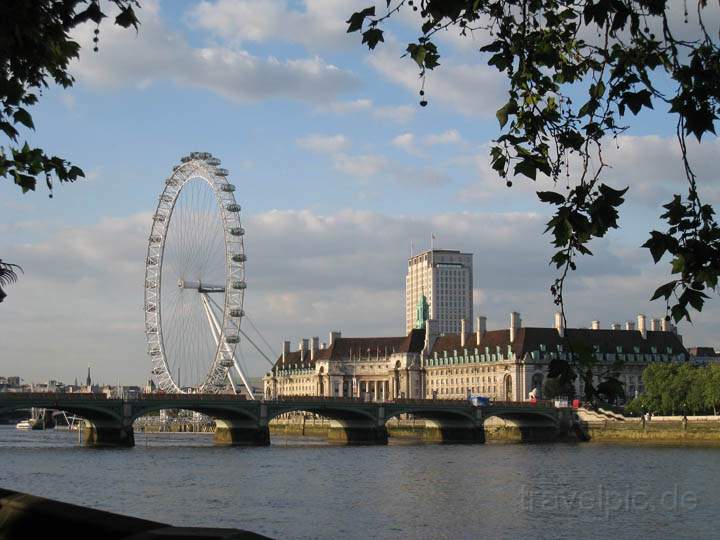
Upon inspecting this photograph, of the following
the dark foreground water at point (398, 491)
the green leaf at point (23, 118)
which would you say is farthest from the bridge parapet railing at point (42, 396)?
the green leaf at point (23, 118)

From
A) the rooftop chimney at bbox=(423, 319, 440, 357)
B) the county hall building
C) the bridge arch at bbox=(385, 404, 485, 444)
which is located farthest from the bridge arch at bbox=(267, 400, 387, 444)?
the rooftop chimney at bbox=(423, 319, 440, 357)

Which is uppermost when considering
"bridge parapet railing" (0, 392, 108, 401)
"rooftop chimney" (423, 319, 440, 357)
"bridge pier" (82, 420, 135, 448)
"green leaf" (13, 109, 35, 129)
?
"rooftop chimney" (423, 319, 440, 357)

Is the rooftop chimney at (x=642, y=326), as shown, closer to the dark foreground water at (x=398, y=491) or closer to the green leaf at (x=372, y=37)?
the dark foreground water at (x=398, y=491)

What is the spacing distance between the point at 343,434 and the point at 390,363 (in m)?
76.3

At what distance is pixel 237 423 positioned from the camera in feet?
359

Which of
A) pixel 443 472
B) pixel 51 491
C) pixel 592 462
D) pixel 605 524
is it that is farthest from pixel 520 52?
pixel 592 462

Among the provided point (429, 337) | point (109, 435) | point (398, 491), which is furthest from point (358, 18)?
point (429, 337)

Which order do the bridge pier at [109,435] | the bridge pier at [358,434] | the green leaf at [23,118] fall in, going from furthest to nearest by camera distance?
the bridge pier at [358,434], the bridge pier at [109,435], the green leaf at [23,118]

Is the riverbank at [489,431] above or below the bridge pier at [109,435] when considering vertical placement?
below

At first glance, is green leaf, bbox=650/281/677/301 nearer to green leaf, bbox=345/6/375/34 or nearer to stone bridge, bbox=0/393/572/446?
green leaf, bbox=345/6/375/34

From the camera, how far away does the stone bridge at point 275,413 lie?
9488 cm

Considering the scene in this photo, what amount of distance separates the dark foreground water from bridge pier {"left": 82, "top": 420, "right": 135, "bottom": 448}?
1024 cm

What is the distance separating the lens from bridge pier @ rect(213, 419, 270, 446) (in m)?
106

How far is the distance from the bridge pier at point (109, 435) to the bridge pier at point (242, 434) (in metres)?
12.7
